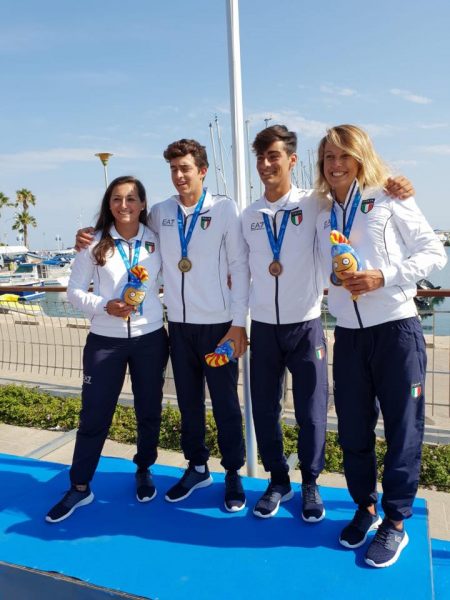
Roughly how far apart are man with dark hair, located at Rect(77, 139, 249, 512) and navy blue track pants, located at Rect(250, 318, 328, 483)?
16cm

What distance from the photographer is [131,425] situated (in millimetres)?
5211

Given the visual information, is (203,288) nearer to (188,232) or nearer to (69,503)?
(188,232)

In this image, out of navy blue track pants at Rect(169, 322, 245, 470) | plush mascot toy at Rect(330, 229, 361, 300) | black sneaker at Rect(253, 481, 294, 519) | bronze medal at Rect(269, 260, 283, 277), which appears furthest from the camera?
navy blue track pants at Rect(169, 322, 245, 470)

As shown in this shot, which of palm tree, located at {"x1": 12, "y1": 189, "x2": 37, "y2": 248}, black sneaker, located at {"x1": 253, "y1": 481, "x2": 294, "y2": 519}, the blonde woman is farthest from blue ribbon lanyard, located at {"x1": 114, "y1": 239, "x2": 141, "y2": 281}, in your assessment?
palm tree, located at {"x1": 12, "y1": 189, "x2": 37, "y2": 248}

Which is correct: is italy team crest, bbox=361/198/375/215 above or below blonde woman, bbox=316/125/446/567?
above

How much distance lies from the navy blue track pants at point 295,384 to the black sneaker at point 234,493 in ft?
0.91

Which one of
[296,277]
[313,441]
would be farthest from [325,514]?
[296,277]

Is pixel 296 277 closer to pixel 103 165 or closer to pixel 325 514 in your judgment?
pixel 325 514

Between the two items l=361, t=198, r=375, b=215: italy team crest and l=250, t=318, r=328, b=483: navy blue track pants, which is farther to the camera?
l=250, t=318, r=328, b=483: navy blue track pants

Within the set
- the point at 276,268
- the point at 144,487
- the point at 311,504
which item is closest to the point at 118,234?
the point at 276,268

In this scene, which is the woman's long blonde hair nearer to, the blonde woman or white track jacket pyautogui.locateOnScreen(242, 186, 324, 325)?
the blonde woman

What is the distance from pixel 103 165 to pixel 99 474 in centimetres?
919

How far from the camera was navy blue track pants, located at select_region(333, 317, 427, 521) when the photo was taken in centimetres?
241

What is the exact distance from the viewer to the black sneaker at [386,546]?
2.38m
